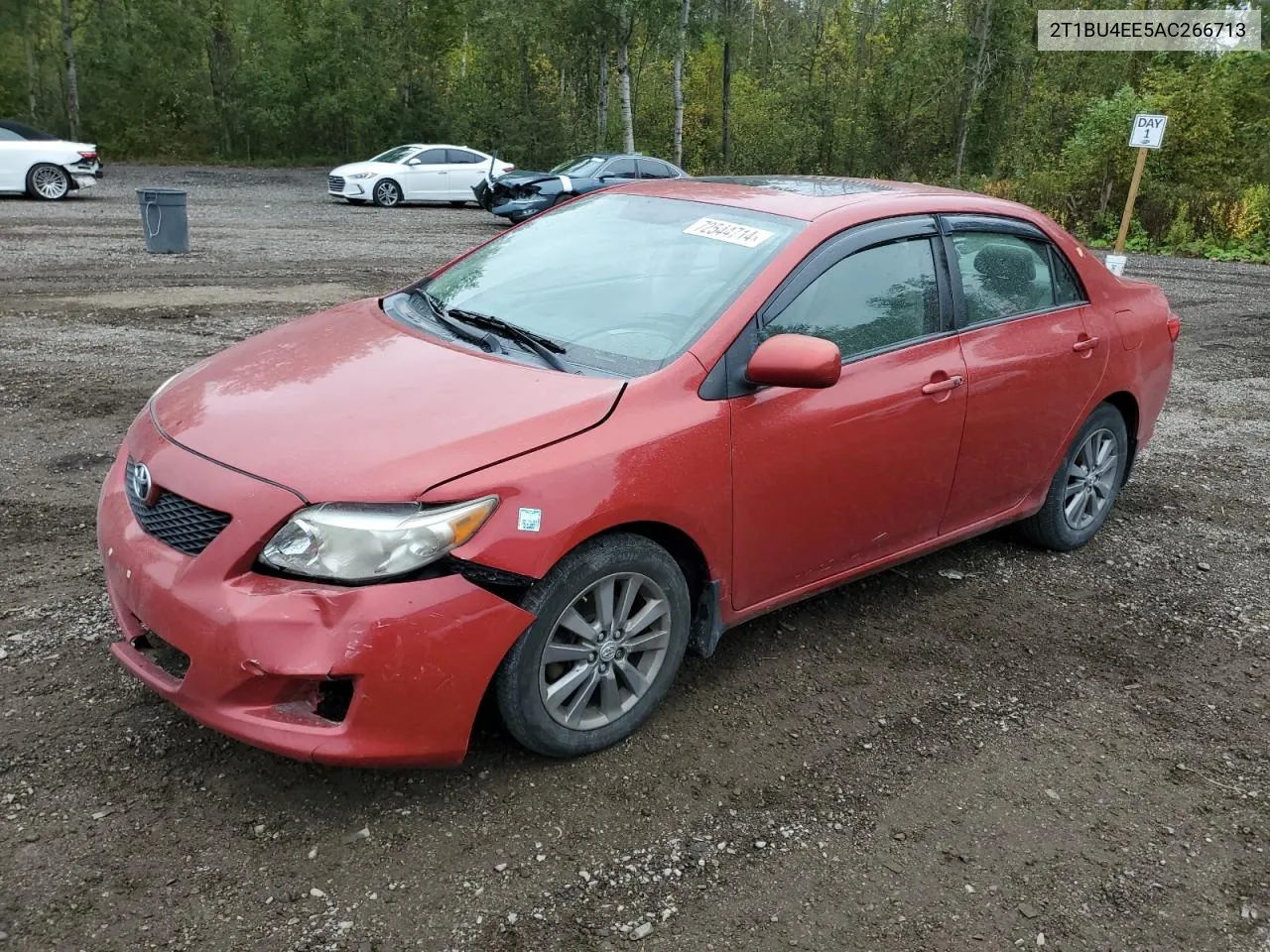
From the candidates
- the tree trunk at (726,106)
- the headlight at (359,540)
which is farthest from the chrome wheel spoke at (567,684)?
the tree trunk at (726,106)

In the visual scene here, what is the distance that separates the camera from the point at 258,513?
2.69 meters

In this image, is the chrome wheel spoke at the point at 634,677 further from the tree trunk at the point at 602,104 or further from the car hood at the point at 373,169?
the tree trunk at the point at 602,104

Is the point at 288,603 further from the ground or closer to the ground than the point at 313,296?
further from the ground

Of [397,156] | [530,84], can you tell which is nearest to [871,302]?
[397,156]

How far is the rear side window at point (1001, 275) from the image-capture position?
13.8ft

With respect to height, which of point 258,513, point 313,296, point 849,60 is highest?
point 849,60

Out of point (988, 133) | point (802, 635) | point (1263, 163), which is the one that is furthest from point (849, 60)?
point (802, 635)

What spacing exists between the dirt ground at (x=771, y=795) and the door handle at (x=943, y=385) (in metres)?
1.01

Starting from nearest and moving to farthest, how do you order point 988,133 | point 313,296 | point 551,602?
point 551,602
point 313,296
point 988,133

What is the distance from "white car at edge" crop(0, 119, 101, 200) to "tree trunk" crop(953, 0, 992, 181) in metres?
26.5

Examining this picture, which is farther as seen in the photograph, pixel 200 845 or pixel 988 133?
pixel 988 133

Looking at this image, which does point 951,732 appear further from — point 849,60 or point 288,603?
point 849,60

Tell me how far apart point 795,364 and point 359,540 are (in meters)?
1.40

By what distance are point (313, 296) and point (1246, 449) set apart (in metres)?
8.78
